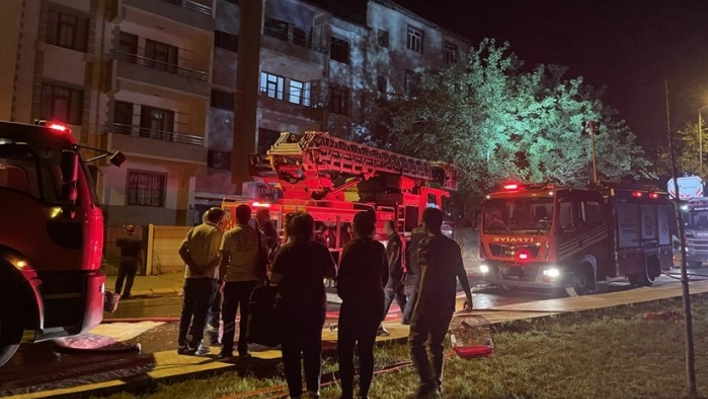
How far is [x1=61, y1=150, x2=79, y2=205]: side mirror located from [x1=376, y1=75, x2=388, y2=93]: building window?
28.6 m

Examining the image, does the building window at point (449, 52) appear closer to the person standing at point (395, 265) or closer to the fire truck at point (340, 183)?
the fire truck at point (340, 183)

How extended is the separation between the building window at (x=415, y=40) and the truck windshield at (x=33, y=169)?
1236 inches

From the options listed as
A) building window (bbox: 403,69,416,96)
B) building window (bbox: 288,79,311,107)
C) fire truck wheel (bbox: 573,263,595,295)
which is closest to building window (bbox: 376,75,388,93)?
building window (bbox: 403,69,416,96)

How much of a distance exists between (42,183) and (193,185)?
66.8ft

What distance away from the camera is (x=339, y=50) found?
31938 millimetres

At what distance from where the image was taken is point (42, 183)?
5.55 metres

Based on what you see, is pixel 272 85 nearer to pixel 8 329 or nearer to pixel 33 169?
pixel 33 169

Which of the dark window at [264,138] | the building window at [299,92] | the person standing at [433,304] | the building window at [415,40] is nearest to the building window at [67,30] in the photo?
the dark window at [264,138]

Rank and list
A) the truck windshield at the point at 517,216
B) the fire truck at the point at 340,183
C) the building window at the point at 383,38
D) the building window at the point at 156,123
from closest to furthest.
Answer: the fire truck at the point at 340,183 → the truck windshield at the point at 517,216 → the building window at the point at 156,123 → the building window at the point at 383,38

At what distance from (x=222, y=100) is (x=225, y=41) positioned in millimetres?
2948

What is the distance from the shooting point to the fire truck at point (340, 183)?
1274 cm

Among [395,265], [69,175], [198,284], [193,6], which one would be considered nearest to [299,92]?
[193,6]

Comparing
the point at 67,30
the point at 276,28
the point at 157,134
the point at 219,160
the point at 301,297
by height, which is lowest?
the point at 301,297

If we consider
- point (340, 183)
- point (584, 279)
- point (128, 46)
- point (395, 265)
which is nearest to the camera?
point (395, 265)
